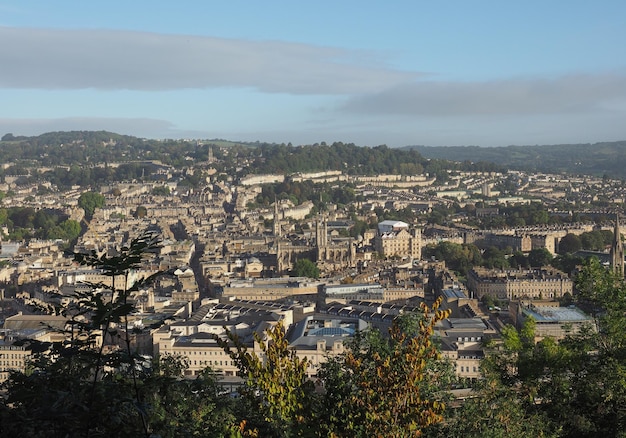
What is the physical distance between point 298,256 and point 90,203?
28955mm

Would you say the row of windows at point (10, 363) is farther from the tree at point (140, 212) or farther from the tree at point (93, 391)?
the tree at point (140, 212)

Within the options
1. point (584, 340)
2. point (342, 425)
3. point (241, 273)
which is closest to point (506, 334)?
point (584, 340)

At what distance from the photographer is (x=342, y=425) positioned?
771 centimetres

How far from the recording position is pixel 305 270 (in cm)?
4306

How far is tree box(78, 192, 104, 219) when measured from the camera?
70.9 meters

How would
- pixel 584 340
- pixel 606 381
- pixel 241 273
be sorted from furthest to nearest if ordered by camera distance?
pixel 241 273 → pixel 584 340 → pixel 606 381

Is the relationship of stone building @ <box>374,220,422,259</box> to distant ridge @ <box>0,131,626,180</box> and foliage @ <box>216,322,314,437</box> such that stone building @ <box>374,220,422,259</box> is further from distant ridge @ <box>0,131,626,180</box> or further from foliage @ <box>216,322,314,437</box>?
foliage @ <box>216,322,314,437</box>

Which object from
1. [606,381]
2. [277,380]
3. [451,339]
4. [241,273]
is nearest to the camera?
[277,380]

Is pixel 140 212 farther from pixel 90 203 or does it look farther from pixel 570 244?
pixel 570 244

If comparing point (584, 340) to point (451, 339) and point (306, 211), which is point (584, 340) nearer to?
point (451, 339)

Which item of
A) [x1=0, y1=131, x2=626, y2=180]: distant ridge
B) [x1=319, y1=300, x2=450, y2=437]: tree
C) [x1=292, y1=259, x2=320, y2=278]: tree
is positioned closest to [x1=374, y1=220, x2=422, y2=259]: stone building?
[x1=292, y1=259, x2=320, y2=278]: tree

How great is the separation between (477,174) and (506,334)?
89345 millimetres

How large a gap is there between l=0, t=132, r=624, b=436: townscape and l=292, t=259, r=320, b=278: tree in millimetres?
79

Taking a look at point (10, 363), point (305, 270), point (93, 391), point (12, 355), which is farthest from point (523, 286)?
point (93, 391)
